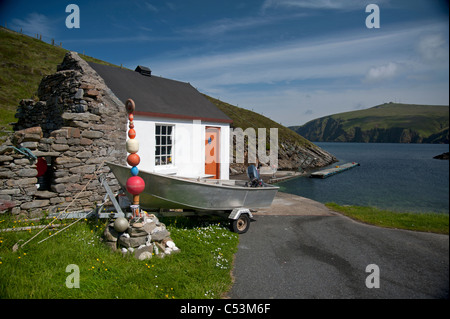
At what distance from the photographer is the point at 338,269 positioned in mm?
4816

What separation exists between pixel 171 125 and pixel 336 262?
7.74m

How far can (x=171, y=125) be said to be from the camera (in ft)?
34.0

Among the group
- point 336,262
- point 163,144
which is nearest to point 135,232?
point 336,262

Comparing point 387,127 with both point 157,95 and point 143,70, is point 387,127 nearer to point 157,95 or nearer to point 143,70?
point 143,70

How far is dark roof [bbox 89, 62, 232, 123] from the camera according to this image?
9.58 meters

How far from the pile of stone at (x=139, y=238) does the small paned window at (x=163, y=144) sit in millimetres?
4865

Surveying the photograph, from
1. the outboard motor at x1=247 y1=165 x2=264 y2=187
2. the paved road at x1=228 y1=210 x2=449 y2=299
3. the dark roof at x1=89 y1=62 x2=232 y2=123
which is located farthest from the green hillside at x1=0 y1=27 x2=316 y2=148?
the paved road at x1=228 y1=210 x2=449 y2=299

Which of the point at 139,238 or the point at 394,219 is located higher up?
the point at 139,238

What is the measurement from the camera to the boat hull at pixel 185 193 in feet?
19.5

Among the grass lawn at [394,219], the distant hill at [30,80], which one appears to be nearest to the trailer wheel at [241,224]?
the grass lawn at [394,219]

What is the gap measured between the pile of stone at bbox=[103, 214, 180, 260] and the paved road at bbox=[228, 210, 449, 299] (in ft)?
5.51

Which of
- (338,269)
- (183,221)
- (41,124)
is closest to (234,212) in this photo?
(183,221)

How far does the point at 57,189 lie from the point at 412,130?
144124 mm
